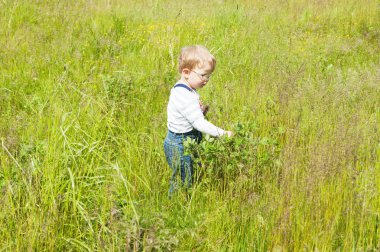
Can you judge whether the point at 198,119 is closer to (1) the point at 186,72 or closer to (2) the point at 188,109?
(2) the point at 188,109

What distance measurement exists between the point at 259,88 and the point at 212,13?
120 inches

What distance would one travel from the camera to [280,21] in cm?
669

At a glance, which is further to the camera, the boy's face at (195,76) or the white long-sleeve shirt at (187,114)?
the boy's face at (195,76)

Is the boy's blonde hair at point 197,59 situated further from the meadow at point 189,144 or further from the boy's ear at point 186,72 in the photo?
the meadow at point 189,144

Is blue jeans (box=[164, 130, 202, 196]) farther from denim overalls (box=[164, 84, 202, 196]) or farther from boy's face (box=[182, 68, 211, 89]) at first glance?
boy's face (box=[182, 68, 211, 89])

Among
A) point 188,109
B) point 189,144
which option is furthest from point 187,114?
point 189,144

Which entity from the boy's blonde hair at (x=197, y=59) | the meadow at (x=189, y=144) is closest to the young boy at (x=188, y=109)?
the boy's blonde hair at (x=197, y=59)

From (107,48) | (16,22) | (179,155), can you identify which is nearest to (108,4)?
(16,22)

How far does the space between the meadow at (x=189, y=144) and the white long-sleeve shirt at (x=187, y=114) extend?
144 millimetres

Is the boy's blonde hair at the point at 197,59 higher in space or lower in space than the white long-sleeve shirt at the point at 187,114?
higher

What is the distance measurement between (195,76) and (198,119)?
0.96ft

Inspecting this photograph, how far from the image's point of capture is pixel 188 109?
2.97m

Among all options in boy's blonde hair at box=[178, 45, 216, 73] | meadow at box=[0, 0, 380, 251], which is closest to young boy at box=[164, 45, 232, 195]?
boy's blonde hair at box=[178, 45, 216, 73]

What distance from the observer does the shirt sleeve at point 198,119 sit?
9.72ft
